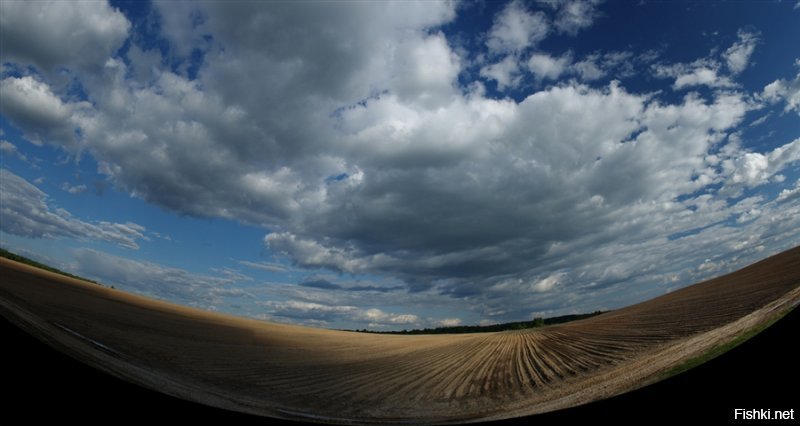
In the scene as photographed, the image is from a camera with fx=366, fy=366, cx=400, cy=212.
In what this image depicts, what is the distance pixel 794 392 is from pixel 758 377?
170 millimetres

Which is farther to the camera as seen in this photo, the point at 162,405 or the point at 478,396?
the point at 478,396

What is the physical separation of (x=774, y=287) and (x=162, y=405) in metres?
4.67

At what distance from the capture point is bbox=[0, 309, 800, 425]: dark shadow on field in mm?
1278

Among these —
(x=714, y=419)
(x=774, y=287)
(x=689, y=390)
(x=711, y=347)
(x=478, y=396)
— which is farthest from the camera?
(x=478, y=396)

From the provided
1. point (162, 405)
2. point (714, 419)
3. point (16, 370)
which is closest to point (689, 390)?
point (714, 419)

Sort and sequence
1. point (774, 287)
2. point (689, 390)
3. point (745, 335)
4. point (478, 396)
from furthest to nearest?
point (478, 396), point (774, 287), point (745, 335), point (689, 390)

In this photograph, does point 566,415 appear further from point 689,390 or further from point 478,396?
point 478,396

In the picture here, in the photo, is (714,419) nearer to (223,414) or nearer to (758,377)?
(758,377)

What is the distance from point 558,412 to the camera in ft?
5.78

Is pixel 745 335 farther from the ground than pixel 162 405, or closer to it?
farther from the ground

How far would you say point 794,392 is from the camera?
5.50 ft

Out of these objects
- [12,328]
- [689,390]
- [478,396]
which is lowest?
[478,396]

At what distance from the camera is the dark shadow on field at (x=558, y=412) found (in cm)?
128

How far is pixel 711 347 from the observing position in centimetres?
231
